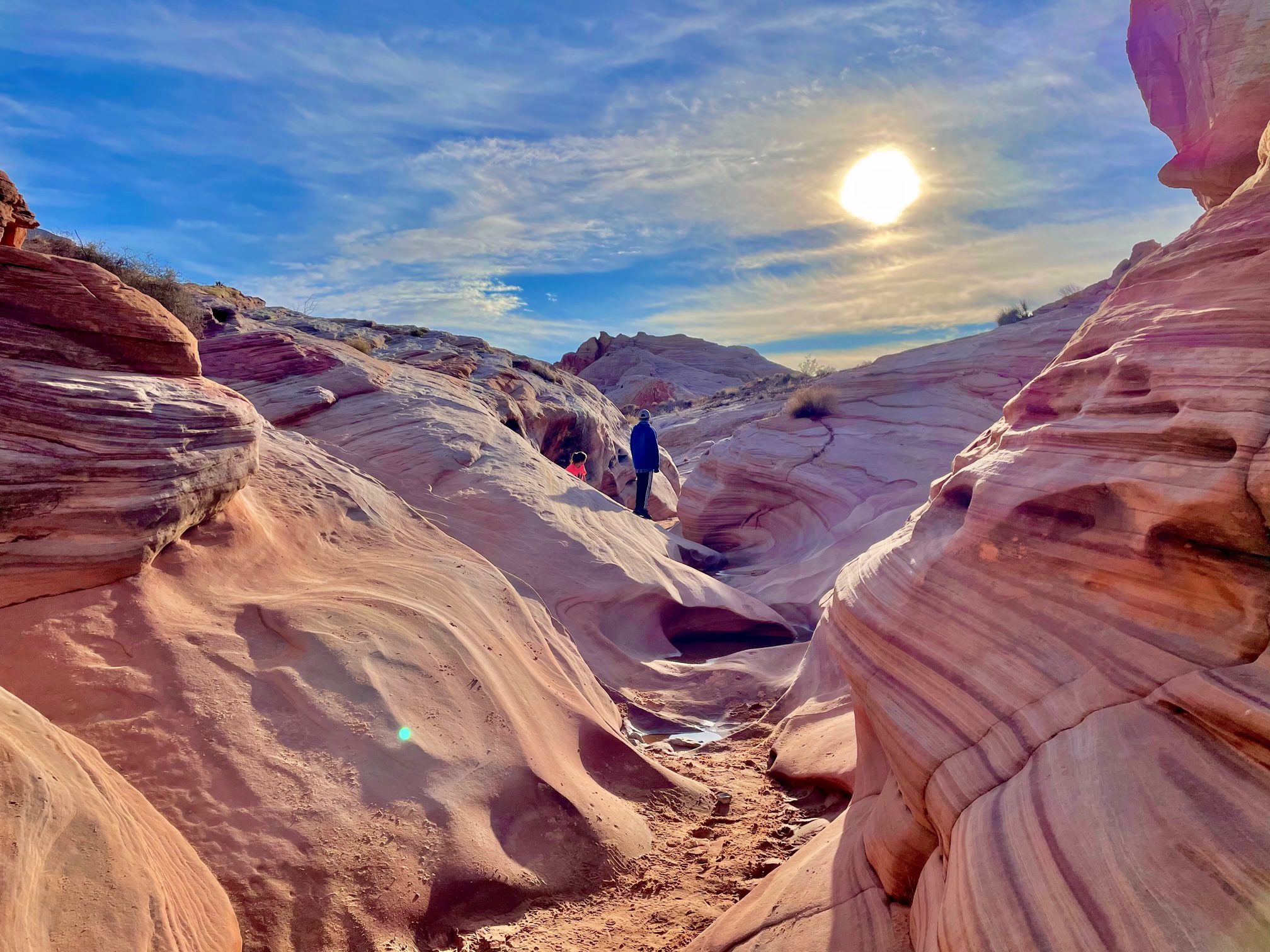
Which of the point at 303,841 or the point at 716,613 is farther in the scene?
the point at 716,613

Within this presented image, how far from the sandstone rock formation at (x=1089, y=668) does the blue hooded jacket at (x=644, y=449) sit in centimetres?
1151

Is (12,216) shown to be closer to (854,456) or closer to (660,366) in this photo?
(854,456)

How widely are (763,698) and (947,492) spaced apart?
4.09 meters

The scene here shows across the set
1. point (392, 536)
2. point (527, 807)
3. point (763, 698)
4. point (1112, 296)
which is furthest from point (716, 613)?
point (1112, 296)

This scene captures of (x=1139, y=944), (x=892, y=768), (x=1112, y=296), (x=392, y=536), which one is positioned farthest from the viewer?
(x=392, y=536)

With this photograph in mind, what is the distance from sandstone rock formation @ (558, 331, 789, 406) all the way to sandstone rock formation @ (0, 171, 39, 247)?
40.9 m

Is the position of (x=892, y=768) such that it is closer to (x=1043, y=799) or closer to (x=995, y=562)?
→ (x=995, y=562)

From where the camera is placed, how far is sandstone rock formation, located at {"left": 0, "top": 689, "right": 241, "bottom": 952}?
243 cm

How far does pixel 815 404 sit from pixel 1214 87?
11027mm

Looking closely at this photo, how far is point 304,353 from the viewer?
11.0 metres

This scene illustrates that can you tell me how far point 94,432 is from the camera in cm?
439

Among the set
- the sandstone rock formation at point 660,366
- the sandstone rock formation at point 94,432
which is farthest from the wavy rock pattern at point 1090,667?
the sandstone rock formation at point 660,366

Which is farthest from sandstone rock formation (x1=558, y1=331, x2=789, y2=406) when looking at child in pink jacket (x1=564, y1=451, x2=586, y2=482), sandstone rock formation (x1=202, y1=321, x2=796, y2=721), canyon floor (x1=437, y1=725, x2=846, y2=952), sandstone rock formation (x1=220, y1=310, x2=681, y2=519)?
canyon floor (x1=437, y1=725, x2=846, y2=952)

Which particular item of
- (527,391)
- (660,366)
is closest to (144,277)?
(527,391)
